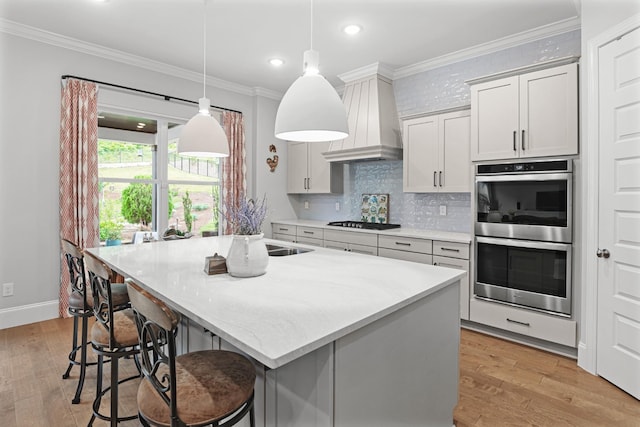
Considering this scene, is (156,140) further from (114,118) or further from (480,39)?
(480,39)

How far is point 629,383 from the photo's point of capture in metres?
2.28

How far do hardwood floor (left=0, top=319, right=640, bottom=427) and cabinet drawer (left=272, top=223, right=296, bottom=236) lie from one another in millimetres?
2672

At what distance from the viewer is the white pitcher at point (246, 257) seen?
182cm

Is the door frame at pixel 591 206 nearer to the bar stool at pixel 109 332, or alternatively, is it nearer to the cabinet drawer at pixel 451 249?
the cabinet drawer at pixel 451 249

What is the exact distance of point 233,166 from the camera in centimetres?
496

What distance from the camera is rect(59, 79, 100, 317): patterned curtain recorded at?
11.8ft

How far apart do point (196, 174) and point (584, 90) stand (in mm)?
4237

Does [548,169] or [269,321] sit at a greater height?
[548,169]

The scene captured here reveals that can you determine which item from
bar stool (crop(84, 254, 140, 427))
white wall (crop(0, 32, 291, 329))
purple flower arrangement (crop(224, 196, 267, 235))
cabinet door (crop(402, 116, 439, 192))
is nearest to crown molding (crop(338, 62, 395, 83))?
cabinet door (crop(402, 116, 439, 192))

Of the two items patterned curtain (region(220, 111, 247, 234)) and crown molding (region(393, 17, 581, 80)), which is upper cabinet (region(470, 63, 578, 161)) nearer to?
crown molding (region(393, 17, 581, 80))

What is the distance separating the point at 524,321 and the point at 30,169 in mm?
4735

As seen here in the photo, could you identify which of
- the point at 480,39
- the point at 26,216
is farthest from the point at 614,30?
the point at 26,216

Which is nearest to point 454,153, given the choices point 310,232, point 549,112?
point 549,112

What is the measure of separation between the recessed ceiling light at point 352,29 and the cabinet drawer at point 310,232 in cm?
225
